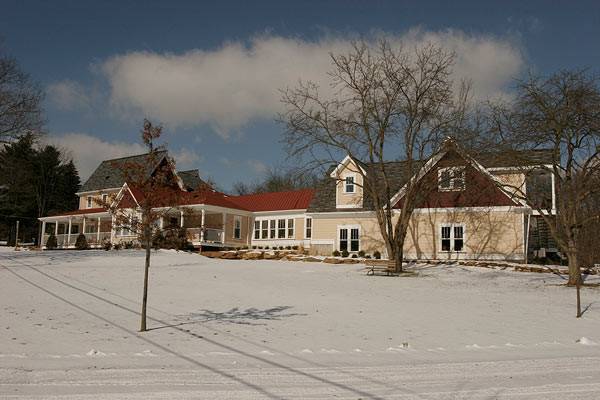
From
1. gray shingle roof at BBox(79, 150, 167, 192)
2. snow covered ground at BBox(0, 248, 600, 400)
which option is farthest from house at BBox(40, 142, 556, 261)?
snow covered ground at BBox(0, 248, 600, 400)

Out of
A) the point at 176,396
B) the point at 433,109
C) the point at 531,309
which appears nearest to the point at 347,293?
the point at 531,309

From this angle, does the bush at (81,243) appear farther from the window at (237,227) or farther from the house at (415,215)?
the window at (237,227)

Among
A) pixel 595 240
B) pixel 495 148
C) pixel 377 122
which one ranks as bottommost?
pixel 595 240

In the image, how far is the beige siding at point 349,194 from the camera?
122 ft

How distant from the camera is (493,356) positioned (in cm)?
1203

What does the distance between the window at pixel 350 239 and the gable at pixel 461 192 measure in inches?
138

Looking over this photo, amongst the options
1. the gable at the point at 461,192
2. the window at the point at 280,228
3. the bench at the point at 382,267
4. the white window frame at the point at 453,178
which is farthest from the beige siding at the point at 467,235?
the window at the point at 280,228

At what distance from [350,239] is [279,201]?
10.5m

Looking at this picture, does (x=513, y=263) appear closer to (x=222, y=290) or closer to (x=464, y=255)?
(x=464, y=255)

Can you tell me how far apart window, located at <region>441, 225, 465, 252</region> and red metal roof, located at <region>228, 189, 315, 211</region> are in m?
12.7

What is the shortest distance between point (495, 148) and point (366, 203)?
522 inches

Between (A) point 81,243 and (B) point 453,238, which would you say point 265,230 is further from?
(B) point 453,238

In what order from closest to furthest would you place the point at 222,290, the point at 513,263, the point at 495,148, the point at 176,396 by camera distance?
the point at 176,396 → the point at 222,290 → the point at 495,148 → the point at 513,263

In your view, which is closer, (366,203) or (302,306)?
(302,306)
